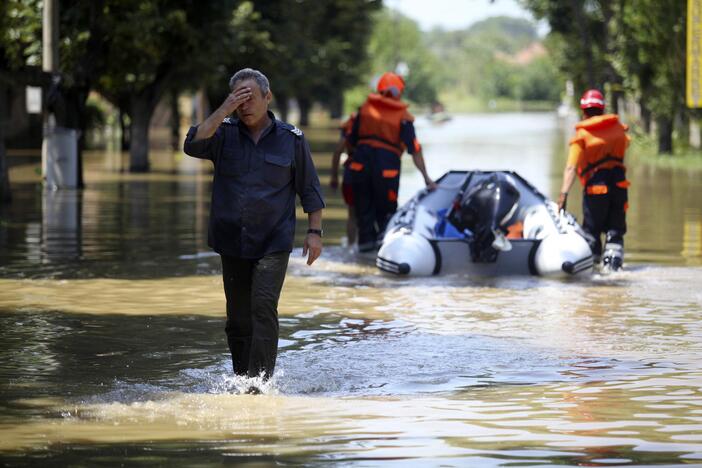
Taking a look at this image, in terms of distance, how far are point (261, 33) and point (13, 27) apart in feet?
43.4

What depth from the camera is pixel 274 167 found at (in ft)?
30.1

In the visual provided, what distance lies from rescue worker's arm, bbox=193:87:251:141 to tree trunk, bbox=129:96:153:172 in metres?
27.9

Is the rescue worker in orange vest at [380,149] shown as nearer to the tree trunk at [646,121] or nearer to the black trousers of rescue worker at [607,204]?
the black trousers of rescue worker at [607,204]

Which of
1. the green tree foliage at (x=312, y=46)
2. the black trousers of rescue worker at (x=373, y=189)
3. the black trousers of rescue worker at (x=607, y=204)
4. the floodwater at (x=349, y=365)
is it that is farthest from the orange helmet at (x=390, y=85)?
the green tree foliage at (x=312, y=46)

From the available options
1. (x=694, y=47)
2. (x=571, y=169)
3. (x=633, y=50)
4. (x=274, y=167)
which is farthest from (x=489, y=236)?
(x=633, y=50)

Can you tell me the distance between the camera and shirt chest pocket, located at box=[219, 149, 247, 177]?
9148 millimetres

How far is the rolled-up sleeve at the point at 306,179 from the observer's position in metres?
9.25

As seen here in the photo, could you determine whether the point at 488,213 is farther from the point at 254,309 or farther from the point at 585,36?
the point at 585,36

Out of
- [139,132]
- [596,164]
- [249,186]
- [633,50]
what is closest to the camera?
[249,186]

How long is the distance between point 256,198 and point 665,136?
125 feet

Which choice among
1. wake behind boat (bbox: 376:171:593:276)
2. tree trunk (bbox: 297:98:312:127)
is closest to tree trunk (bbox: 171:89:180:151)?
tree trunk (bbox: 297:98:312:127)

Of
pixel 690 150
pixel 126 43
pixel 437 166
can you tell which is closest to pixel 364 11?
pixel 690 150

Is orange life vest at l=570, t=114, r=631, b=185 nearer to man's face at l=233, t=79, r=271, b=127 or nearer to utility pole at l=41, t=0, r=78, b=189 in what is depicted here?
man's face at l=233, t=79, r=271, b=127

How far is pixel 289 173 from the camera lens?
927 cm
